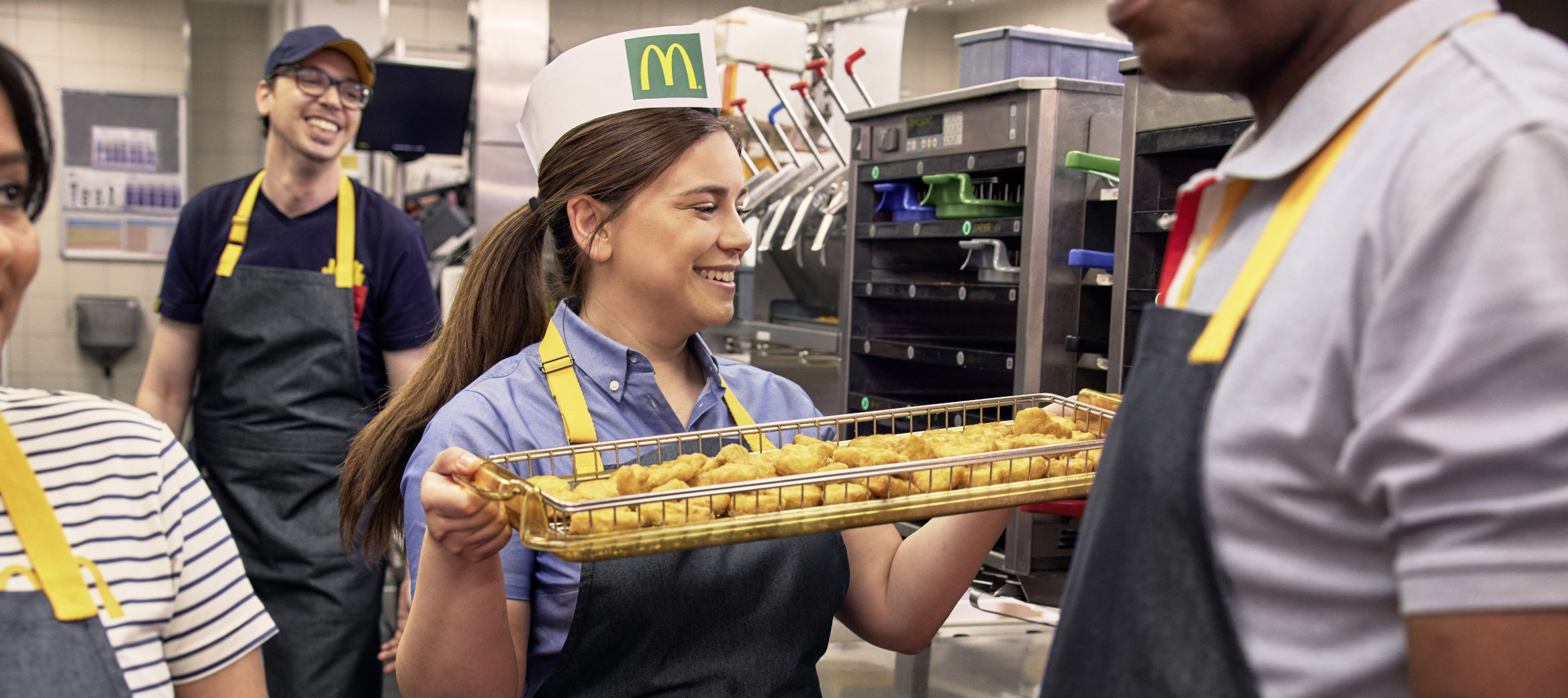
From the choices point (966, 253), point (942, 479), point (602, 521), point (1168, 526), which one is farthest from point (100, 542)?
point (966, 253)

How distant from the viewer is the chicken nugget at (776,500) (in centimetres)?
104

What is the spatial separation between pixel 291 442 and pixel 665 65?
1.60 m

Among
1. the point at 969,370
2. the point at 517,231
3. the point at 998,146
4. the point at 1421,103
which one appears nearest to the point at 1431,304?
the point at 1421,103

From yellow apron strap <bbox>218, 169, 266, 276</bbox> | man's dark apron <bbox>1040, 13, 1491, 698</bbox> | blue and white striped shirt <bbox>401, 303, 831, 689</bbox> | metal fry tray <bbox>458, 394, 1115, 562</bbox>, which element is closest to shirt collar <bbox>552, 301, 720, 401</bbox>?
blue and white striped shirt <bbox>401, 303, 831, 689</bbox>

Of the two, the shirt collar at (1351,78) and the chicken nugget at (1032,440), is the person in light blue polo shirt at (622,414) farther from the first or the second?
the shirt collar at (1351,78)

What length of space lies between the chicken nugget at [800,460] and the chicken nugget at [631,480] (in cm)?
15

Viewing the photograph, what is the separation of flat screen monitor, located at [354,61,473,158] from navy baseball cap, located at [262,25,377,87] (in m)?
1.27

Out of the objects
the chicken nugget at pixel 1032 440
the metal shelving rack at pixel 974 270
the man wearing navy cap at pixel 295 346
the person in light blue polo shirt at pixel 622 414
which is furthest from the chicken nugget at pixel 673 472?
the man wearing navy cap at pixel 295 346

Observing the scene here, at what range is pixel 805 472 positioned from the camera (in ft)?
3.86

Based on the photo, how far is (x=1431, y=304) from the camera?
1.74 ft

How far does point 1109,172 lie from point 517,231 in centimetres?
138

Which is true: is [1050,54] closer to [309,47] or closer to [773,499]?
[309,47]

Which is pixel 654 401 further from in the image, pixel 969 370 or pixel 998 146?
pixel 969 370

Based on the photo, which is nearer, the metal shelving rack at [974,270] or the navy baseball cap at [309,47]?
the metal shelving rack at [974,270]
